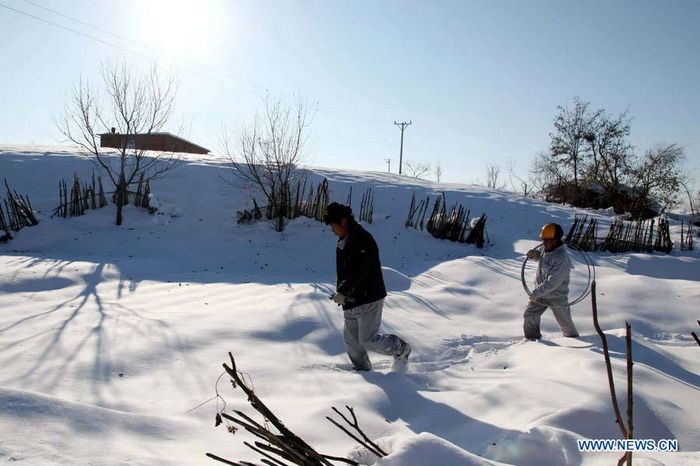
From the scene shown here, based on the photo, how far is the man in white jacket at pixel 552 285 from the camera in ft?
17.6

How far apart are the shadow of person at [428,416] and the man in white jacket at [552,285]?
1.98 meters

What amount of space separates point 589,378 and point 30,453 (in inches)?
143

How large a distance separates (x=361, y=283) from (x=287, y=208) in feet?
30.9

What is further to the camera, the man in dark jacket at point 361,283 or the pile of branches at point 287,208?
the pile of branches at point 287,208

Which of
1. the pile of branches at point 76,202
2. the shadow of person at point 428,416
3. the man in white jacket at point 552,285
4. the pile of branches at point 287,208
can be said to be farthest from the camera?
the pile of branches at point 287,208

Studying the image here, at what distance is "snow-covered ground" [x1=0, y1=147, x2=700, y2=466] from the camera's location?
2.74 metres

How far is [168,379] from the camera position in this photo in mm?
4078

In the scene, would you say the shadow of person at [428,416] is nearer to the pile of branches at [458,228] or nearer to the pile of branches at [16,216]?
the pile of branches at [458,228]

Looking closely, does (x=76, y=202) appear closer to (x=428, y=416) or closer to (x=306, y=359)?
(x=306, y=359)

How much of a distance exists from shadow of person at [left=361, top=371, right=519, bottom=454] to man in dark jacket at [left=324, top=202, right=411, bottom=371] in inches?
11.7

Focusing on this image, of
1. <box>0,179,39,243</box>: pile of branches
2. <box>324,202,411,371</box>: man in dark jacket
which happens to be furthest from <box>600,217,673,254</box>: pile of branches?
<box>0,179,39,243</box>: pile of branches

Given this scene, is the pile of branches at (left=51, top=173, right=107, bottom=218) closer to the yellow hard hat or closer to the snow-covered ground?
the snow-covered ground

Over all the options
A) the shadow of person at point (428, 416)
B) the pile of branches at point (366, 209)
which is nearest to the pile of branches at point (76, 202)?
the pile of branches at point (366, 209)

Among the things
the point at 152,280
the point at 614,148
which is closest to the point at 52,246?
the point at 152,280
